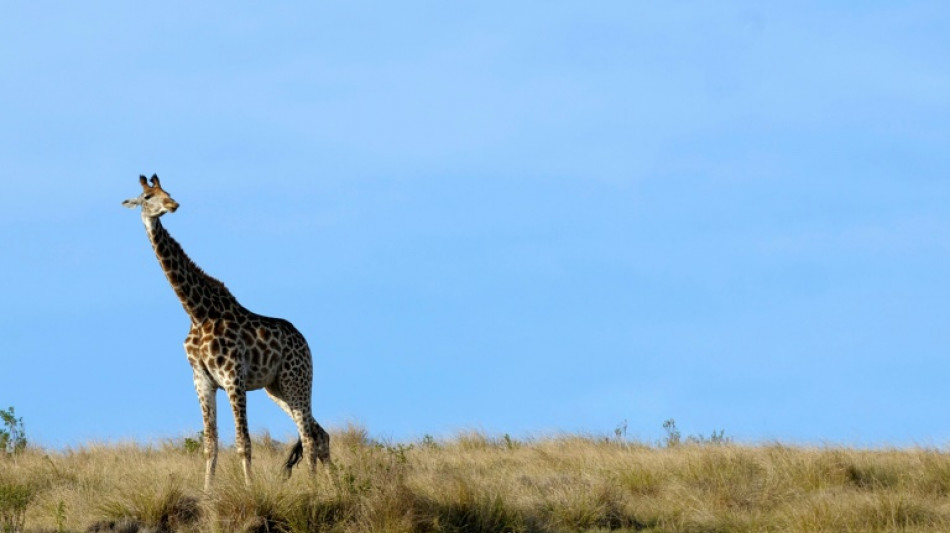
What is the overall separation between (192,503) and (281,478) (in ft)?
3.30

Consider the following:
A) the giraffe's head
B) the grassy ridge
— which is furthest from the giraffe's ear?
the grassy ridge

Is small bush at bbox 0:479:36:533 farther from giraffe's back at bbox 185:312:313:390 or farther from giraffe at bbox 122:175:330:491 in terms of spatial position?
giraffe's back at bbox 185:312:313:390

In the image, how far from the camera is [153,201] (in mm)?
14914

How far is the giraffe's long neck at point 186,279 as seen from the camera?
49.8 feet

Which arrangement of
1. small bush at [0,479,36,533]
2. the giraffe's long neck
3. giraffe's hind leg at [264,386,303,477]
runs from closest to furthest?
1. small bush at [0,479,36,533]
2. the giraffe's long neck
3. giraffe's hind leg at [264,386,303,477]

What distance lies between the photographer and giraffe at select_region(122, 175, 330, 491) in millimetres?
14773

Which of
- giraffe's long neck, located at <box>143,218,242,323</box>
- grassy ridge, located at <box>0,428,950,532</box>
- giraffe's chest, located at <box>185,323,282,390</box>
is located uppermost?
giraffe's long neck, located at <box>143,218,242,323</box>

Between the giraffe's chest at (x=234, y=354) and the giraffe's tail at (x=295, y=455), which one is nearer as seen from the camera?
the giraffe's chest at (x=234, y=354)

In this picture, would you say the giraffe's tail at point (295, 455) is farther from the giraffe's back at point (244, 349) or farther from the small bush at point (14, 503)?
the small bush at point (14, 503)

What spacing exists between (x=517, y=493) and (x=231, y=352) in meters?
3.69

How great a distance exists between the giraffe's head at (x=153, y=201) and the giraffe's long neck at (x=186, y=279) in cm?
15

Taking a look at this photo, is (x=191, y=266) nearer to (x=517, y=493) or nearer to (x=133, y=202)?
(x=133, y=202)

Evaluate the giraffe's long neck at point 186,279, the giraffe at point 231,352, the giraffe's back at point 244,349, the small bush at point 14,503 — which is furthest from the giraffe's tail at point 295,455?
the small bush at point 14,503

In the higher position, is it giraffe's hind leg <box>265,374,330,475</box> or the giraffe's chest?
the giraffe's chest
